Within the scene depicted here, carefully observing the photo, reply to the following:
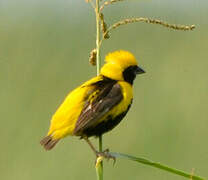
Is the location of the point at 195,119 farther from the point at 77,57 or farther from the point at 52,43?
the point at 52,43

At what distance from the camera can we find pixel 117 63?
3.45 m

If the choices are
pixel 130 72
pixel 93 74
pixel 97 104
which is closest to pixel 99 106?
pixel 97 104

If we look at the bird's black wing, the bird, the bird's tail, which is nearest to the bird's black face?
the bird

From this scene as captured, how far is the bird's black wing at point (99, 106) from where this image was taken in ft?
10.1

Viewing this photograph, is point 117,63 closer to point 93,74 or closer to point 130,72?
point 130,72

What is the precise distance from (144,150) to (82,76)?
1449 millimetres

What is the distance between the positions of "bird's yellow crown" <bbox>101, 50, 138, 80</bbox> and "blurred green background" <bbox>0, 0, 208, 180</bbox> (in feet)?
5.50

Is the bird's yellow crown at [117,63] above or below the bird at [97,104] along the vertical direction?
above

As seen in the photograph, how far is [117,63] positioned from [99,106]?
351 millimetres

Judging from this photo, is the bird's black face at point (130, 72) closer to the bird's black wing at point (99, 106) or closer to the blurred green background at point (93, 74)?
the bird's black wing at point (99, 106)

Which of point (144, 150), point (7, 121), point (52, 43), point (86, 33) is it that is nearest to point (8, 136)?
point (7, 121)

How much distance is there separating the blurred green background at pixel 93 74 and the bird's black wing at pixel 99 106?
1.83 metres

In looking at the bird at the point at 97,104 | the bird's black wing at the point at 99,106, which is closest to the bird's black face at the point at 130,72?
the bird at the point at 97,104

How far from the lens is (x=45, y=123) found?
5.70 meters
